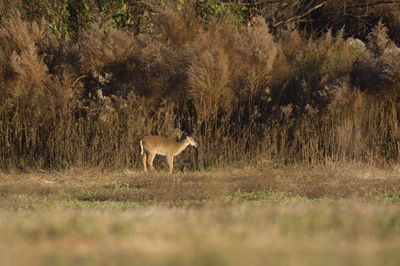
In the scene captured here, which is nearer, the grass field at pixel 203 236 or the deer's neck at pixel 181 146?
the grass field at pixel 203 236

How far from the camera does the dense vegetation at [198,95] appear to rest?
48.5ft

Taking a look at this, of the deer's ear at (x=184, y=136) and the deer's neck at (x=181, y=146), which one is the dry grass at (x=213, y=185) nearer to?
the deer's neck at (x=181, y=146)

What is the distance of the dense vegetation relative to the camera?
14.8 m

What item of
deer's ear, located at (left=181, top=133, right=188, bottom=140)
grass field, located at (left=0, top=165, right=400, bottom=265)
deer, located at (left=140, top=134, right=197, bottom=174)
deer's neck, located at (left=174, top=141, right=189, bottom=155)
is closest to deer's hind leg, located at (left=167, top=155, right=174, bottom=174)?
deer, located at (left=140, top=134, right=197, bottom=174)

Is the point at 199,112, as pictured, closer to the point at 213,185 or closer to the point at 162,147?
the point at 162,147

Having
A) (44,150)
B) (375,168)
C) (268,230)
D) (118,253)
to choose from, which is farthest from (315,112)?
(118,253)

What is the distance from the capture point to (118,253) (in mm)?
4531

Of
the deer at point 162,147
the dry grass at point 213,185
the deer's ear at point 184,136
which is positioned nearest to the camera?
the dry grass at point 213,185

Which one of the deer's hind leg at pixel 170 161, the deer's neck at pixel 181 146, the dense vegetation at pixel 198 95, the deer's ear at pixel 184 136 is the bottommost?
the deer's hind leg at pixel 170 161

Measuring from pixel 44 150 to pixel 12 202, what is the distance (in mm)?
5508

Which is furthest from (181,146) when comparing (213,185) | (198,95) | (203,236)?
(203,236)

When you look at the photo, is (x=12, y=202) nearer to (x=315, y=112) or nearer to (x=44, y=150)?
(x=44, y=150)

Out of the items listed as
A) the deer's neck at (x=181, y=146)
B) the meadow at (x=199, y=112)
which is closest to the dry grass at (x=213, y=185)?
the meadow at (x=199, y=112)

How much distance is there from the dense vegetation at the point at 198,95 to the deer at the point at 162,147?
34 centimetres
